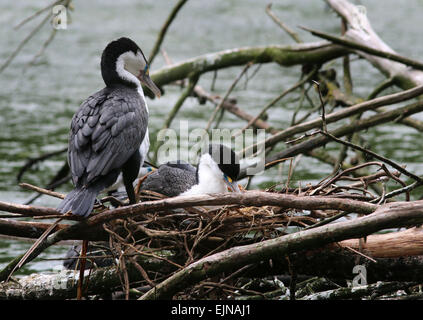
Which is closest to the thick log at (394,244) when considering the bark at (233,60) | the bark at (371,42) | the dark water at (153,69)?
the bark at (371,42)

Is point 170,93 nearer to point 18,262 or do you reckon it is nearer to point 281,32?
point 281,32

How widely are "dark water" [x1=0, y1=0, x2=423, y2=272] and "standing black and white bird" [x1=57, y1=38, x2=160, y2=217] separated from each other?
7.94 feet

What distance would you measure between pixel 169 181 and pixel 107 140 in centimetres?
77

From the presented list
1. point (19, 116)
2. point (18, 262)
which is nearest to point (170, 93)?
point (19, 116)

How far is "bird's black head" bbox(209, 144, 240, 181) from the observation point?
193 inches

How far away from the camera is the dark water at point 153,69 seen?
373 inches

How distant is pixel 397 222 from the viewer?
348 centimetres

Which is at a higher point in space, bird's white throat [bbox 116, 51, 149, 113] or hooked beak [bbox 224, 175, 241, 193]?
bird's white throat [bbox 116, 51, 149, 113]

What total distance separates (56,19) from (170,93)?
714cm

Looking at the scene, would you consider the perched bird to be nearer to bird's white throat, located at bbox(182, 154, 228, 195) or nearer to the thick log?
bird's white throat, located at bbox(182, 154, 228, 195)

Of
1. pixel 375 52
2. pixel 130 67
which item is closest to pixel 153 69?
pixel 375 52

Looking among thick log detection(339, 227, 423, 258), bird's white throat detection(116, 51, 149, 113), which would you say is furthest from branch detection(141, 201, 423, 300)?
bird's white throat detection(116, 51, 149, 113)

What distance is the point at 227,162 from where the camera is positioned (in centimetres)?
491

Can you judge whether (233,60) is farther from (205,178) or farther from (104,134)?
(104,134)
